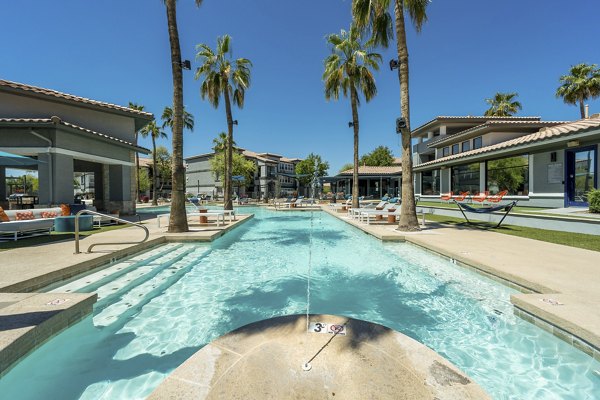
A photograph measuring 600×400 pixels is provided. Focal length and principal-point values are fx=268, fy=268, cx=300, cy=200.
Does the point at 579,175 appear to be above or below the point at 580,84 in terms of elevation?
below

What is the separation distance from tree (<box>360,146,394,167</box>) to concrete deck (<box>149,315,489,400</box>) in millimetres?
63018

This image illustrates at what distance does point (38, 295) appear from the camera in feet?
12.5

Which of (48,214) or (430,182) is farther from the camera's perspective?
(430,182)

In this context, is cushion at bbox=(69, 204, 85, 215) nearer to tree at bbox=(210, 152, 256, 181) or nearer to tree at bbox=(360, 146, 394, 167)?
tree at bbox=(210, 152, 256, 181)

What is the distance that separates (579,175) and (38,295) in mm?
19873

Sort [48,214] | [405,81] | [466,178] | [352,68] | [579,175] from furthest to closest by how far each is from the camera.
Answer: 1. [466,178]
2. [352,68]
3. [579,175]
4. [48,214]
5. [405,81]

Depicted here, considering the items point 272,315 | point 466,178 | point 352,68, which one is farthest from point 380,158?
point 272,315

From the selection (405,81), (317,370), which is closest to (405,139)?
(405,81)

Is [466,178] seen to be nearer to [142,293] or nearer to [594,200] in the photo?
[594,200]

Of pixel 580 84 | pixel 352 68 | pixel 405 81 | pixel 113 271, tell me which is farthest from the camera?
pixel 580 84

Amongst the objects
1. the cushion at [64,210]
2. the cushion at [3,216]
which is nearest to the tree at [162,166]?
the cushion at [64,210]

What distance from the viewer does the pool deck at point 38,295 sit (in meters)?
2.83

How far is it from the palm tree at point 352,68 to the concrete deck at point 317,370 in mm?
16809

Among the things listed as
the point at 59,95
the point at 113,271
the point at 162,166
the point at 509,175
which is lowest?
the point at 113,271
